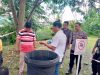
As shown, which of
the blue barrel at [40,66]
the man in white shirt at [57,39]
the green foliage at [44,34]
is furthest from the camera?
the green foliage at [44,34]

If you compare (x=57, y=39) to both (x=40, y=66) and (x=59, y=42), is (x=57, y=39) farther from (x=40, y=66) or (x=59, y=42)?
(x=40, y=66)

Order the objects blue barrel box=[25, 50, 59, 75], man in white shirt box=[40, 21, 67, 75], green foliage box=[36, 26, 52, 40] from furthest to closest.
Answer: green foliage box=[36, 26, 52, 40], man in white shirt box=[40, 21, 67, 75], blue barrel box=[25, 50, 59, 75]

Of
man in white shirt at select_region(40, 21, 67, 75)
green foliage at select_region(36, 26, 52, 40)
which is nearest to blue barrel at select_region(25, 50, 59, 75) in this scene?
man in white shirt at select_region(40, 21, 67, 75)

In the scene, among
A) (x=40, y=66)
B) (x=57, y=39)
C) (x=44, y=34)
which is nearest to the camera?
(x=40, y=66)

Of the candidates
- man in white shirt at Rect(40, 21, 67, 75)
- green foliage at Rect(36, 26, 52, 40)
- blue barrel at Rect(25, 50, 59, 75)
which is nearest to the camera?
blue barrel at Rect(25, 50, 59, 75)

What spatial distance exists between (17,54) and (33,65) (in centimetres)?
603

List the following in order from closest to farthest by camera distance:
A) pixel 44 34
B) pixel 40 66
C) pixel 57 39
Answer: pixel 40 66 → pixel 57 39 → pixel 44 34

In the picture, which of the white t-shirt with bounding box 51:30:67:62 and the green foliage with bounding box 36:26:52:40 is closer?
the white t-shirt with bounding box 51:30:67:62

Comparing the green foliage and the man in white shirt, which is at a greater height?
the man in white shirt

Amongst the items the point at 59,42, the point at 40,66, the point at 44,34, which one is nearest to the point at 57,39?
the point at 59,42

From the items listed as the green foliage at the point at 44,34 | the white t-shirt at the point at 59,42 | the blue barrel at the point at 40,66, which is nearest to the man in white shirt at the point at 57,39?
the white t-shirt at the point at 59,42

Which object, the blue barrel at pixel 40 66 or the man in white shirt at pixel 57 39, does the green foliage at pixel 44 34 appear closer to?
the man in white shirt at pixel 57 39

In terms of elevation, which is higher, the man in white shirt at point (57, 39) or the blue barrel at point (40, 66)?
the man in white shirt at point (57, 39)

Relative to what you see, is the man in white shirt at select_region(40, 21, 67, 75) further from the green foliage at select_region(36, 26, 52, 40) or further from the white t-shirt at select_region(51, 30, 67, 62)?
the green foliage at select_region(36, 26, 52, 40)
